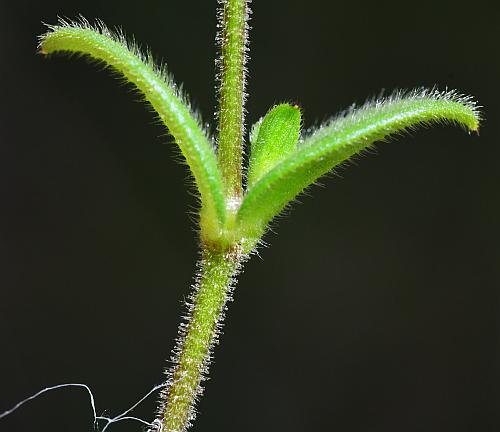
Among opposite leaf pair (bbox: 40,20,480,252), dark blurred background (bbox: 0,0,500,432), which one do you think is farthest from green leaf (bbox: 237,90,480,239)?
dark blurred background (bbox: 0,0,500,432)

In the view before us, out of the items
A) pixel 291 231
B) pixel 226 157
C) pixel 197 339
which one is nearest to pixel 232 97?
pixel 226 157

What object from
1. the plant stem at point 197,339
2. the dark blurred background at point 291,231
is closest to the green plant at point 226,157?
the plant stem at point 197,339

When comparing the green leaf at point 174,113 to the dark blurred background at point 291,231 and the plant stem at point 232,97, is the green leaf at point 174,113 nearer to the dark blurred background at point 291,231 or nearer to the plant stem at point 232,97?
the plant stem at point 232,97

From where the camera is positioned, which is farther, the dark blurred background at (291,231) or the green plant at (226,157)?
the dark blurred background at (291,231)

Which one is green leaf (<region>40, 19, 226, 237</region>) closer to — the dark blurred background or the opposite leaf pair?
the opposite leaf pair

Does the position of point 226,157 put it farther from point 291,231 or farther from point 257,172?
point 291,231

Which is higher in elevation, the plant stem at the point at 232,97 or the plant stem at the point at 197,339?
the plant stem at the point at 232,97

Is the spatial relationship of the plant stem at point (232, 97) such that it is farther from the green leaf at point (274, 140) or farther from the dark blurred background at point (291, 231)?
the dark blurred background at point (291, 231)
